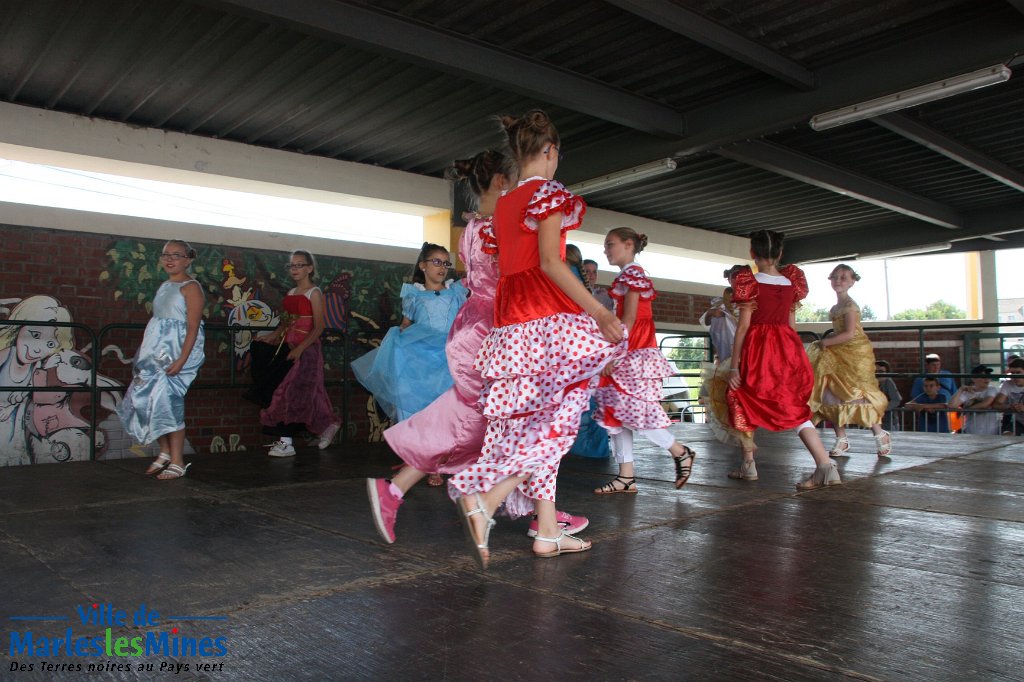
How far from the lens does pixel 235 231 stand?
8188 millimetres

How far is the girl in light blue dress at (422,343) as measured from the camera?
5449 mm

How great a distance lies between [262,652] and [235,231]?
273 inches

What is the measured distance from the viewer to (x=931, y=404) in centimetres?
1065

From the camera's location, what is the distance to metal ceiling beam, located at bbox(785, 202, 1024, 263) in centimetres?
1240

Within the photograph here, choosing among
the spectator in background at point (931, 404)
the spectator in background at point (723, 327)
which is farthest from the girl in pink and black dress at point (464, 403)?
the spectator in background at point (931, 404)

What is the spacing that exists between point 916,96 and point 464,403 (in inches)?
217

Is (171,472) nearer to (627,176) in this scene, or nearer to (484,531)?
(484,531)

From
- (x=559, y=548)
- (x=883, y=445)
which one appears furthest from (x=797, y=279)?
(x=559, y=548)

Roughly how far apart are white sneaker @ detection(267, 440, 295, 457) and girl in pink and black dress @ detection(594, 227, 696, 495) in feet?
10.7

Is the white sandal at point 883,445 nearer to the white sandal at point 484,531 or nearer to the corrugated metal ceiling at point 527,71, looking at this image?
the corrugated metal ceiling at point 527,71

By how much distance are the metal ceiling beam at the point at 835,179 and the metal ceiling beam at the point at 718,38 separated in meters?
1.70

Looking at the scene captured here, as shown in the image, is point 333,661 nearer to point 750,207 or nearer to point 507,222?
point 507,222

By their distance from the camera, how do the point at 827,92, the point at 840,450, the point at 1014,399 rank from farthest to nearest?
the point at 1014,399 < the point at 827,92 < the point at 840,450

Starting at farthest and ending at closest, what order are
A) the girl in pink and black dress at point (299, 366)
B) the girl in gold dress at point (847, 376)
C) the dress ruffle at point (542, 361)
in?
the girl in pink and black dress at point (299, 366) < the girl in gold dress at point (847, 376) < the dress ruffle at point (542, 361)
